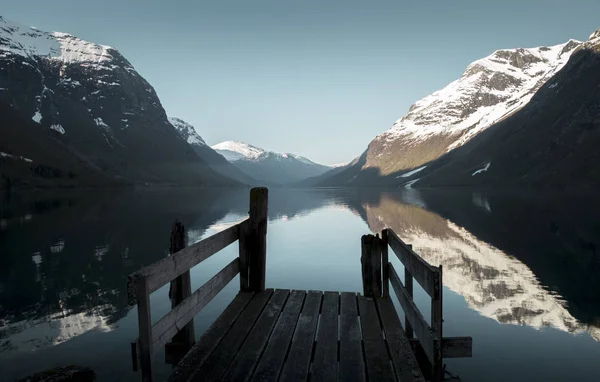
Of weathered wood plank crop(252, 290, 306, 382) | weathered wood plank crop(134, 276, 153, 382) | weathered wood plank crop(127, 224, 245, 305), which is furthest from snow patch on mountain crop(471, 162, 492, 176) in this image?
weathered wood plank crop(134, 276, 153, 382)

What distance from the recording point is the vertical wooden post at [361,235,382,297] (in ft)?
31.2

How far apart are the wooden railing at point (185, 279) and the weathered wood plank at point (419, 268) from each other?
3367 mm

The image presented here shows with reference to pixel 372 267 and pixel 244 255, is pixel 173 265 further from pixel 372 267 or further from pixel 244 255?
pixel 372 267

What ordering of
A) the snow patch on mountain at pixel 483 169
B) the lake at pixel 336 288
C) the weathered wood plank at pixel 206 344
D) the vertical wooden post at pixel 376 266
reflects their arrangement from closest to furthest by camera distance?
the weathered wood plank at pixel 206 344 < the vertical wooden post at pixel 376 266 < the lake at pixel 336 288 < the snow patch on mountain at pixel 483 169

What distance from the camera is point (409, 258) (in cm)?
713

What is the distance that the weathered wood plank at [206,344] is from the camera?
5.46 meters

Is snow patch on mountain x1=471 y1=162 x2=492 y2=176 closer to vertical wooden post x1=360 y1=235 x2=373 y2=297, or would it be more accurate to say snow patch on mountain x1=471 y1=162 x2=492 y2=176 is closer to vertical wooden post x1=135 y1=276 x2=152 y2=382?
vertical wooden post x1=360 y1=235 x2=373 y2=297

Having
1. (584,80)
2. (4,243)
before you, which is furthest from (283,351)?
(584,80)

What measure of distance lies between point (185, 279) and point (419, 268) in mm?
4420

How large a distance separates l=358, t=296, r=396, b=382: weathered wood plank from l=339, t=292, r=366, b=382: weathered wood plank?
0.11 meters

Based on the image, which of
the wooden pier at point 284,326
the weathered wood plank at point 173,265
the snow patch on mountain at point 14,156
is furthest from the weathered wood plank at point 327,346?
the snow patch on mountain at point 14,156

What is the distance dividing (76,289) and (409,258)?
15.2 m

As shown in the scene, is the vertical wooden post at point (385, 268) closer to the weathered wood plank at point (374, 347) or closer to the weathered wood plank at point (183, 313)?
the weathered wood plank at point (374, 347)

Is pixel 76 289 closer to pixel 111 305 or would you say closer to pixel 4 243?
pixel 111 305
